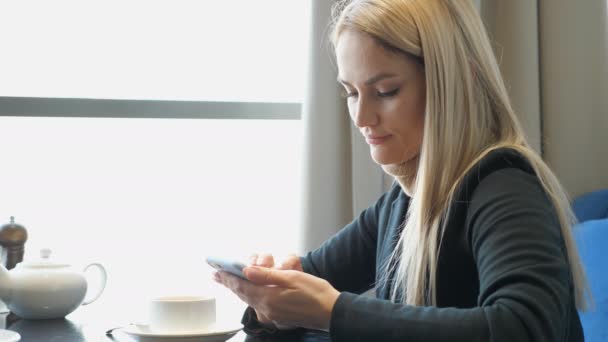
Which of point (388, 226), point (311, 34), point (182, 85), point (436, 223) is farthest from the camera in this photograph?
point (182, 85)

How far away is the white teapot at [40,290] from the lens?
145 centimetres

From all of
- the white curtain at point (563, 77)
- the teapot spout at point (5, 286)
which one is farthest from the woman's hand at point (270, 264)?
the white curtain at point (563, 77)

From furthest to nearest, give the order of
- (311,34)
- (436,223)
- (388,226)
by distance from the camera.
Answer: (311,34), (388,226), (436,223)

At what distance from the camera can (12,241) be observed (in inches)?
65.8

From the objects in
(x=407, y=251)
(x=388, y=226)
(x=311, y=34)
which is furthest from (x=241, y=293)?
(x=311, y=34)

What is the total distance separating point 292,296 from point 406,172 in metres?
0.37

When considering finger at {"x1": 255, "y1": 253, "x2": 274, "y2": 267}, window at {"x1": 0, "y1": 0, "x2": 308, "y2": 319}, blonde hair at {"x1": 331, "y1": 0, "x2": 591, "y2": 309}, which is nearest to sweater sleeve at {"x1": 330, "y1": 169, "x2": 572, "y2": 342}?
blonde hair at {"x1": 331, "y1": 0, "x2": 591, "y2": 309}

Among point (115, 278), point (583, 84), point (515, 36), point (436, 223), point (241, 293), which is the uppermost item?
point (515, 36)

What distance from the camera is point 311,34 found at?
7.69ft

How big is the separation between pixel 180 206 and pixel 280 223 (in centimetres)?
32

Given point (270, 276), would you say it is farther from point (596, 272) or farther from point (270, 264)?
point (596, 272)

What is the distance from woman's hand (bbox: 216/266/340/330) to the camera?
41.6 inches

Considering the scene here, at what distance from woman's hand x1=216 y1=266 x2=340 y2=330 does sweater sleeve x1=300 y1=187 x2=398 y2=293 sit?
43 cm

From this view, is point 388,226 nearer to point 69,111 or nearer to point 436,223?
point 436,223
